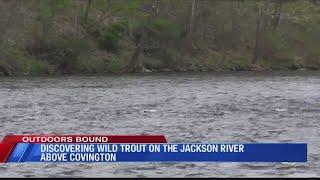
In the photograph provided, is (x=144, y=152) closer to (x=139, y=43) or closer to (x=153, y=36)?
(x=139, y=43)

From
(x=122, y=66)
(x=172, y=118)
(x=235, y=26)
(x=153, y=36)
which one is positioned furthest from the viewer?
(x=235, y=26)

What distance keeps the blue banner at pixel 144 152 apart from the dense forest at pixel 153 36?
149ft

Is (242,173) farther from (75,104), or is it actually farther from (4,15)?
(4,15)

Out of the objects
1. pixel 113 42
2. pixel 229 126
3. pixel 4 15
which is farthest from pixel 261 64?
pixel 229 126

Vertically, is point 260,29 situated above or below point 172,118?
below

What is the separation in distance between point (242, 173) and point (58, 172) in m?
3.99

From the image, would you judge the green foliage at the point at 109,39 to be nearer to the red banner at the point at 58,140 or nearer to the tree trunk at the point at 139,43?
the tree trunk at the point at 139,43

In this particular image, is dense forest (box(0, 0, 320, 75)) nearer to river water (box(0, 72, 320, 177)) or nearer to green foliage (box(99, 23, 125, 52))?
green foliage (box(99, 23, 125, 52))

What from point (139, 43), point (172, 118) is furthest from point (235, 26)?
point (172, 118)

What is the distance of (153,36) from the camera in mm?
67188

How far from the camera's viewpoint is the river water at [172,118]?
14.0 m

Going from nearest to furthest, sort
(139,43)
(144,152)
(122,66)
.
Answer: (144,152) → (122,66) → (139,43)

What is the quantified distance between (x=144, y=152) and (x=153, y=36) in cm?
5679

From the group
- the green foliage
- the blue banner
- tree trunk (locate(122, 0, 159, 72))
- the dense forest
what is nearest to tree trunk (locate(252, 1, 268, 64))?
the dense forest
